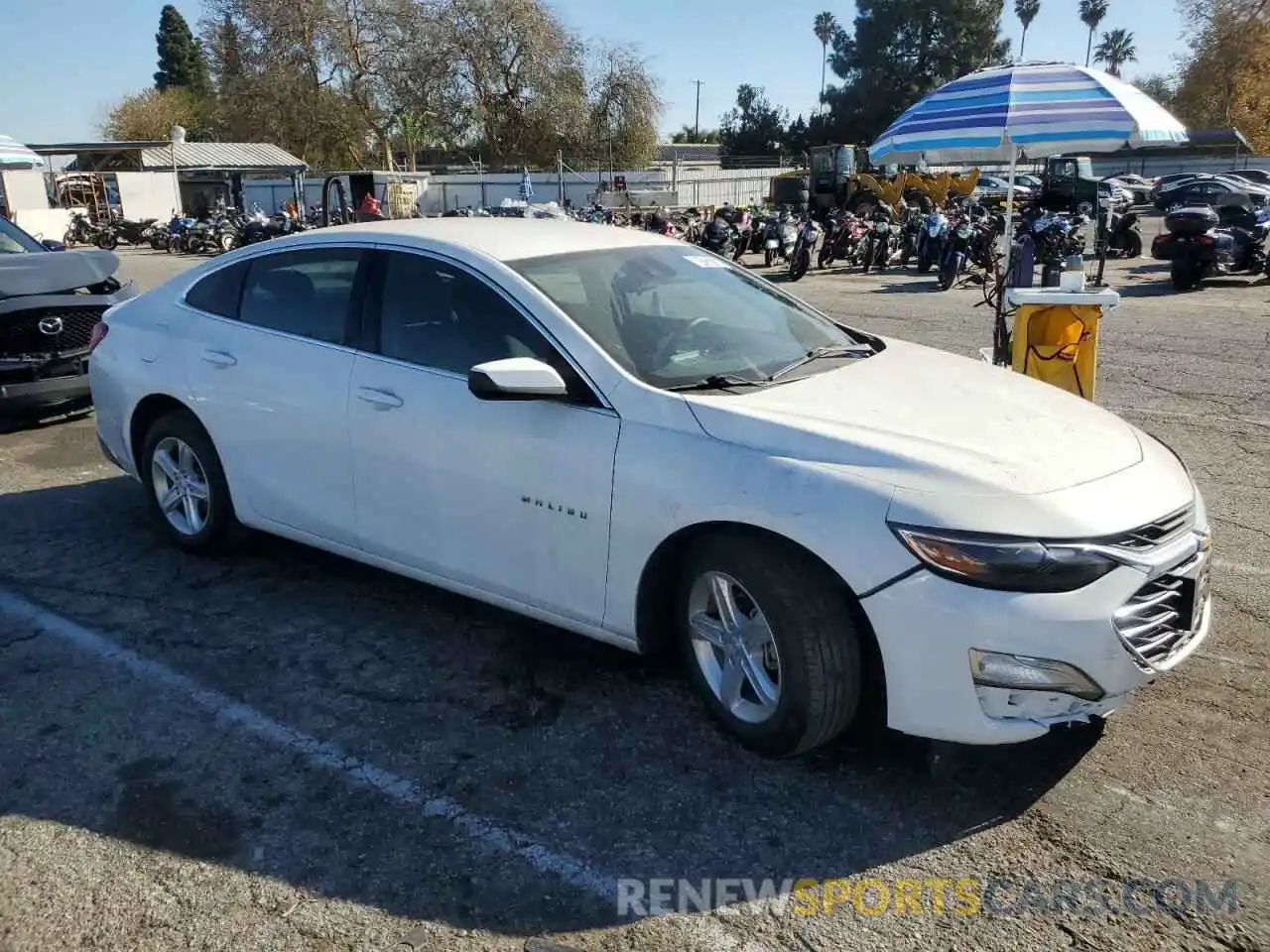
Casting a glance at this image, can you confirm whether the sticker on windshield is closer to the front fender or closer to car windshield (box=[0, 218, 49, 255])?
the front fender

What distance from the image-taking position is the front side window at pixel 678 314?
359 cm

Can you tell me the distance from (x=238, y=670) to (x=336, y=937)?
1.60 m

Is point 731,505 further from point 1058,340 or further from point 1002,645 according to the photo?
point 1058,340

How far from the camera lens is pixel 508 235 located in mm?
4168

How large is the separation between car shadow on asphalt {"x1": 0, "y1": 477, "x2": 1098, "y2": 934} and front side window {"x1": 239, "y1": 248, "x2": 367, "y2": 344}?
122 centimetres

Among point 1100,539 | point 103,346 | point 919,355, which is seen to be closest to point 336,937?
point 1100,539

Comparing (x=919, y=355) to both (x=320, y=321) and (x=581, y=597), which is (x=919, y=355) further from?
(x=320, y=321)

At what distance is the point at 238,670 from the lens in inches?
153

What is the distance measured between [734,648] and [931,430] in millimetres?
899

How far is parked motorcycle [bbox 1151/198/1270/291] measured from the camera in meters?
14.9

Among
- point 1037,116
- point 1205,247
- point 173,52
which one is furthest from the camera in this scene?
point 173,52

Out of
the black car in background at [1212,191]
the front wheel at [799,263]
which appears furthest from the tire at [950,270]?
the black car in background at [1212,191]

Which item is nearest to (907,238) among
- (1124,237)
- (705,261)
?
(1124,237)

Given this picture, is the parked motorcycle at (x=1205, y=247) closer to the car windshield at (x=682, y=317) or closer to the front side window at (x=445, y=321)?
the car windshield at (x=682, y=317)
